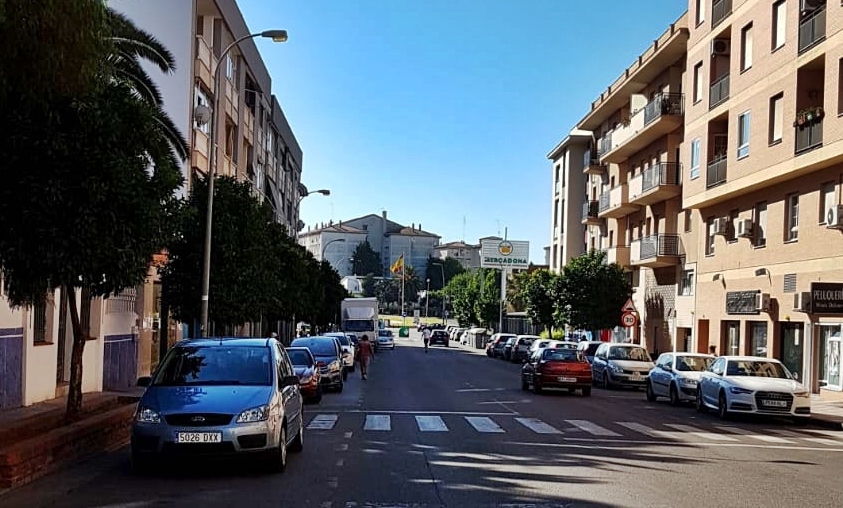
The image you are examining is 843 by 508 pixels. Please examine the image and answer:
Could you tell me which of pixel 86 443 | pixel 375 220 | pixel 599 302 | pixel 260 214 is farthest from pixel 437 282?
pixel 86 443

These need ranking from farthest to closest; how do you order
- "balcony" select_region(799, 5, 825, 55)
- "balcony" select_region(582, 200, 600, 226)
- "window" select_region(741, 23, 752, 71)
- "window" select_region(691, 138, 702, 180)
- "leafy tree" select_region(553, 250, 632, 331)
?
"balcony" select_region(582, 200, 600, 226) → "leafy tree" select_region(553, 250, 632, 331) → "window" select_region(691, 138, 702, 180) → "window" select_region(741, 23, 752, 71) → "balcony" select_region(799, 5, 825, 55)

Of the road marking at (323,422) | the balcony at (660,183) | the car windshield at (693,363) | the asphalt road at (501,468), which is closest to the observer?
the asphalt road at (501,468)

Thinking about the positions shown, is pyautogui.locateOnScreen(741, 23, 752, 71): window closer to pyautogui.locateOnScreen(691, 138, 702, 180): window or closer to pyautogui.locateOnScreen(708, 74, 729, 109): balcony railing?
pyautogui.locateOnScreen(708, 74, 729, 109): balcony railing

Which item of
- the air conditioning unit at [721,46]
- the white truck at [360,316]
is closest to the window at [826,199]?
the air conditioning unit at [721,46]

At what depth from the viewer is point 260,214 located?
98.1 feet

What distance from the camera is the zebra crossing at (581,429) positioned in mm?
17750

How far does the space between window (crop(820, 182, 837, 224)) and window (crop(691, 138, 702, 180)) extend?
32.9 ft

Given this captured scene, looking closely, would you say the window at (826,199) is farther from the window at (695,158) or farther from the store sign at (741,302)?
the window at (695,158)

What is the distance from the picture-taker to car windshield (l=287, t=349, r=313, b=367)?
81.6ft

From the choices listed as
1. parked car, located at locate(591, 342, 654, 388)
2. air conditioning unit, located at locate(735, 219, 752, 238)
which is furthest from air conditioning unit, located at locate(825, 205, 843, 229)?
parked car, located at locate(591, 342, 654, 388)

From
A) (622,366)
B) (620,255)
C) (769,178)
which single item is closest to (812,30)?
(769,178)

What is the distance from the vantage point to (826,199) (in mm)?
28578

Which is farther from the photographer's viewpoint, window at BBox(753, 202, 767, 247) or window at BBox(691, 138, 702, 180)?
window at BBox(691, 138, 702, 180)

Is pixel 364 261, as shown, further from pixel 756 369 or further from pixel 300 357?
pixel 756 369
